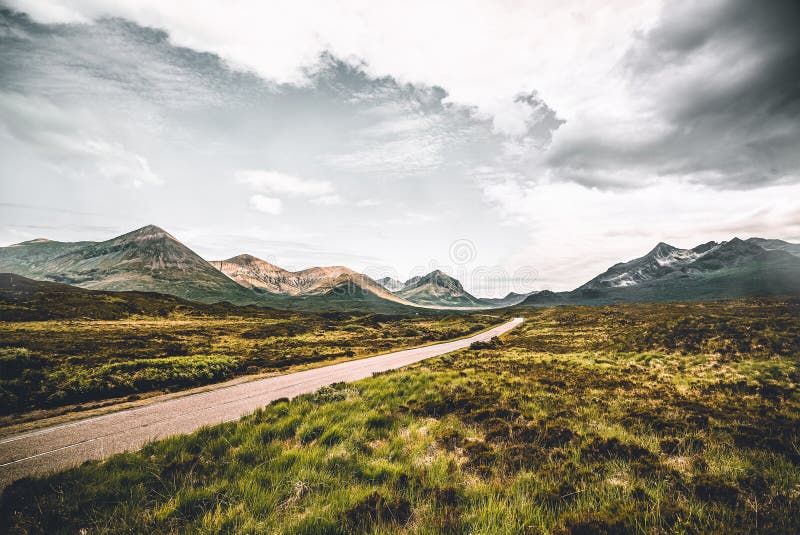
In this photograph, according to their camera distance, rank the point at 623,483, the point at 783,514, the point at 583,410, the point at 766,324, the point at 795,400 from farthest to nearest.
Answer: the point at 766,324 < the point at 795,400 < the point at 583,410 < the point at 623,483 < the point at 783,514

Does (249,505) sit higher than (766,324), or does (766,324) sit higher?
(249,505)

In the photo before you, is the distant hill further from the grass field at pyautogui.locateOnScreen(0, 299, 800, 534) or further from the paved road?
the grass field at pyautogui.locateOnScreen(0, 299, 800, 534)

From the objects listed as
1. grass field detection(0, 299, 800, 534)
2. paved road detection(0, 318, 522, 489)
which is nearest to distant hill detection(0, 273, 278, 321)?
paved road detection(0, 318, 522, 489)

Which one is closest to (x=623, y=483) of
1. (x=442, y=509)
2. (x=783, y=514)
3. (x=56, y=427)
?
(x=783, y=514)

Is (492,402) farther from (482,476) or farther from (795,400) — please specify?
(795,400)

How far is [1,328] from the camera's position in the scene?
2124 inches

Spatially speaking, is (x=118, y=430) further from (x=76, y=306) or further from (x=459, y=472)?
(x=76, y=306)

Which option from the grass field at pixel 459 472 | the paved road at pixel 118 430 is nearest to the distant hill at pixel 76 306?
the paved road at pixel 118 430

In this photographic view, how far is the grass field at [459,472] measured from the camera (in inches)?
179

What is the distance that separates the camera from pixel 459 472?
624 centimetres

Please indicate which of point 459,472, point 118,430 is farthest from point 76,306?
point 459,472

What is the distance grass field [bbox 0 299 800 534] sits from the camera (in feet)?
14.9

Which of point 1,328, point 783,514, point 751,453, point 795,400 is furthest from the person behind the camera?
point 1,328

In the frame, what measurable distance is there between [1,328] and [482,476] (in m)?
87.7
